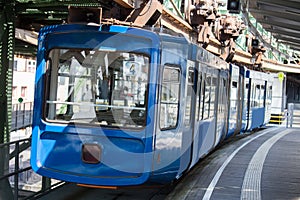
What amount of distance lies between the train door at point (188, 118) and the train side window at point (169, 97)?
1.38ft

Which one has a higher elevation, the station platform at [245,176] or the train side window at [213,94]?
the train side window at [213,94]

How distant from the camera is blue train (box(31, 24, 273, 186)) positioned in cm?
747

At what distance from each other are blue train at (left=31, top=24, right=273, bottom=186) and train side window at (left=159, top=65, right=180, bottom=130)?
0.03ft

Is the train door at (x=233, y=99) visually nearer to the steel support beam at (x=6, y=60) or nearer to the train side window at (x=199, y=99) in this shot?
the train side window at (x=199, y=99)

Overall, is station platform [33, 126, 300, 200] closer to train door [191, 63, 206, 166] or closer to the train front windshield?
train door [191, 63, 206, 166]

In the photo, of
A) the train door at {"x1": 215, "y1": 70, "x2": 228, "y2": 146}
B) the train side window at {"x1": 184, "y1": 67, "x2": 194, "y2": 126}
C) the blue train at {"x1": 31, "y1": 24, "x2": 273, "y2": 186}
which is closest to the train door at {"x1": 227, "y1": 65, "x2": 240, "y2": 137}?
the train door at {"x1": 215, "y1": 70, "x2": 228, "y2": 146}

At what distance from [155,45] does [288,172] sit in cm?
516

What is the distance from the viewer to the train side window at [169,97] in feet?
25.5

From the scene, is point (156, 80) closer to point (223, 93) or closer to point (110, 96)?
point (110, 96)

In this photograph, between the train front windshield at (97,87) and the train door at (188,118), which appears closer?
the train front windshield at (97,87)

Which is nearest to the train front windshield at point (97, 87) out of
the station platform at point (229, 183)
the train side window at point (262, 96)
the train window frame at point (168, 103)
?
the train window frame at point (168, 103)

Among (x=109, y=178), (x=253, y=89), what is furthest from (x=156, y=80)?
(x=253, y=89)

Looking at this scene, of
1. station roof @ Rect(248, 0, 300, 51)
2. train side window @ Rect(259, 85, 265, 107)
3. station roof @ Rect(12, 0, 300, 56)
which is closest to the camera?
station roof @ Rect(12, 0, 300, 56)

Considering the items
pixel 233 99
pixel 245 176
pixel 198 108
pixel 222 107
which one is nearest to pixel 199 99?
pixel 198 108
